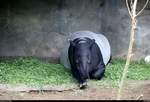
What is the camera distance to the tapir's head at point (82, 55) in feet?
25.5

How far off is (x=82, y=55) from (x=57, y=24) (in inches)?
71.6

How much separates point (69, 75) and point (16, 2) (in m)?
2.26

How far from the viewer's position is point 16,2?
9398 mm

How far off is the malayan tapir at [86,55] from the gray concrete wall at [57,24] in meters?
0.51

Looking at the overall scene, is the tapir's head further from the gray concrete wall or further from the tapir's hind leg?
the gray concrete wall

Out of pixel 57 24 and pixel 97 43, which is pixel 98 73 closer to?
pixel 97 43

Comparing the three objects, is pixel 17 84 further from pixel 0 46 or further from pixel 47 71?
pixel 0 46

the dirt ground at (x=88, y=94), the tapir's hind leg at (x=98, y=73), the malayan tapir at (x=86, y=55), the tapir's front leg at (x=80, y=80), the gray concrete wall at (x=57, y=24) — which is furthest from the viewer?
the gray concrete wall at (x=57, y=24)

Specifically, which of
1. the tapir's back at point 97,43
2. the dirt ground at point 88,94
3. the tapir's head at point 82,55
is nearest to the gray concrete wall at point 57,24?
the tapir's back at point 97,43

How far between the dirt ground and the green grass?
45 cm

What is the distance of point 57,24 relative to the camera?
9.55 metres

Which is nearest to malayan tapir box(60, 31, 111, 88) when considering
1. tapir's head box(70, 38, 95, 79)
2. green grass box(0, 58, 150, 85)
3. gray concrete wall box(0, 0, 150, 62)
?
tapir's head box(70, 38, 95, 79)

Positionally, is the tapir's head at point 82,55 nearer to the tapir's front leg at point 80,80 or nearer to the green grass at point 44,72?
the tapir's front leg at point 80,80

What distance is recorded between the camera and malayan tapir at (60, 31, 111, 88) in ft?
25.7
